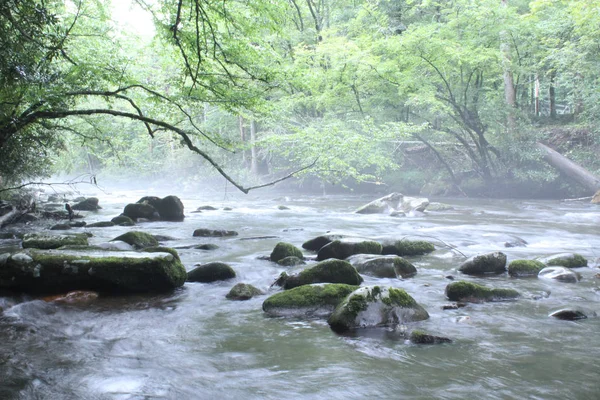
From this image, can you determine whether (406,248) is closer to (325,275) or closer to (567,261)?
(567,261)

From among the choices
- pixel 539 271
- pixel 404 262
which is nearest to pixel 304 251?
pixel 404 262

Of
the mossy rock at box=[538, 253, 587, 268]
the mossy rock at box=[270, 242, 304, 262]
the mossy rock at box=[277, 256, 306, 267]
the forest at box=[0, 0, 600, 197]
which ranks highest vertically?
the forest at box=[0, 0, 600, 197]

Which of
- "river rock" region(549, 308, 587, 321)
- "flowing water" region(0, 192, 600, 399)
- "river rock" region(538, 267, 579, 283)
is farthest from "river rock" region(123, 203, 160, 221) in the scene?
"river rock" region(549, 308, 587, 321)

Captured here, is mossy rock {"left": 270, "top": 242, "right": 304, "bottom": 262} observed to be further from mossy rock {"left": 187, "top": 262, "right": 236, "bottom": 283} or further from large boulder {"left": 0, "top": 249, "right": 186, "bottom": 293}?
large boulder {"left": 0, "top": 249, "right": 186, "bottom": 293}

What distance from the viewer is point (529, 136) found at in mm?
20484

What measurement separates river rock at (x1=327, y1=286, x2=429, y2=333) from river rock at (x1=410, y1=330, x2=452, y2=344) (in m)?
0.37

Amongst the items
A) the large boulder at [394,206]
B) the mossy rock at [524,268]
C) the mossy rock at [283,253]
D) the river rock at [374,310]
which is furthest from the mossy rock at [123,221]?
the mossy rock at [524,268]

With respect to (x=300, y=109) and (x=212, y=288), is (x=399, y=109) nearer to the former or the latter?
(x=300, y=109)

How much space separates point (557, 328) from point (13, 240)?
10.2 metres

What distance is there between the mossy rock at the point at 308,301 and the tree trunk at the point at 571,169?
18.2m

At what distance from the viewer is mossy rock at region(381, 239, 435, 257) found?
8945 mm

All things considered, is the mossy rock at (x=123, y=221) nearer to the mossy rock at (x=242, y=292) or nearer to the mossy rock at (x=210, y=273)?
the mossy rock at (x=210, y=273)

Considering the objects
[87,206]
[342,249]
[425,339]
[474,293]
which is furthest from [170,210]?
[425,339]

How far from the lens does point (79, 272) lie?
18.7ft
